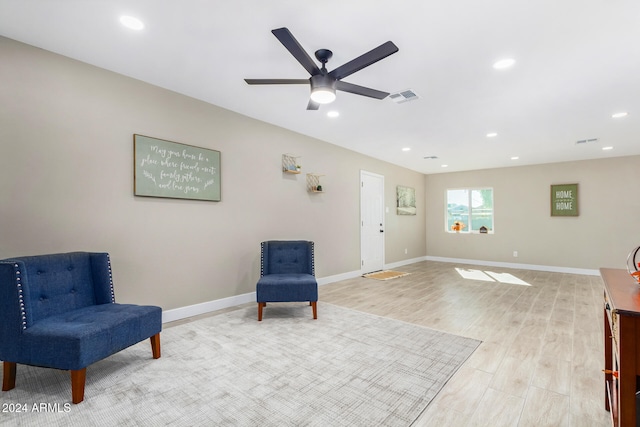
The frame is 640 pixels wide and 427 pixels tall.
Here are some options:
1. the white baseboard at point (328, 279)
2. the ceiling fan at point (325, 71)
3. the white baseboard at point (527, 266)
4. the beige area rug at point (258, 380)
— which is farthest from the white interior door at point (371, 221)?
the ceiling fan at point (325, 71)

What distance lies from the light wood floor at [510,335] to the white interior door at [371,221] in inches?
29.1

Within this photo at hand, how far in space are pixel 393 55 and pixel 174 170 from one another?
2.57 m

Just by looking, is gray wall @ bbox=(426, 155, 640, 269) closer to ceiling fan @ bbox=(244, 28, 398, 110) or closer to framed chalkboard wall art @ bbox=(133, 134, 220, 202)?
ceiling fan @ bbox=(244, 28, 398, 110)

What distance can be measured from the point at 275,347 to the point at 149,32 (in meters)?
2.79

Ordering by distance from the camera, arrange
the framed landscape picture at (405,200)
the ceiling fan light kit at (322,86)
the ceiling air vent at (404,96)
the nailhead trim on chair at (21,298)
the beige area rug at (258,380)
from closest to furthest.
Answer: the beige area rug at (258,380)
the nailhead trim on chair at (21,298)
the ceiling fan light kit at (322,86)
the ceiling air vent at (404,96)
the framed landscape picture at (405,200)

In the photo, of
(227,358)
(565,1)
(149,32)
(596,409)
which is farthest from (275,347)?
(565,1)

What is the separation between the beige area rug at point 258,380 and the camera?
174 cm

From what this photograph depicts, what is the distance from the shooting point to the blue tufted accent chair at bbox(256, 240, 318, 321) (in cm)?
334

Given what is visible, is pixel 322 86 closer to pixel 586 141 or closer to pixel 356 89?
pixel 356 89

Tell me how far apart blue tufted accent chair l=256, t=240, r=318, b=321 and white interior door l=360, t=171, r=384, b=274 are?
7.98 ft

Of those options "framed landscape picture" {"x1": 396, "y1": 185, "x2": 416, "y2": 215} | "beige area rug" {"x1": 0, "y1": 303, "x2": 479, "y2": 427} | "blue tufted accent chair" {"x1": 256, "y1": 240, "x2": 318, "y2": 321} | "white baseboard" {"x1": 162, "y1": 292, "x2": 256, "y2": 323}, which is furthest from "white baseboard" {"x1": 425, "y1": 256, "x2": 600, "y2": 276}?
"white baseboard" {"x1": 162, "y1": 292, "x2": 256, "y2": 323}

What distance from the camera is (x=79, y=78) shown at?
9.01 ft

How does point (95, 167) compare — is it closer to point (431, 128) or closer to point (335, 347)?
point (335, 347)

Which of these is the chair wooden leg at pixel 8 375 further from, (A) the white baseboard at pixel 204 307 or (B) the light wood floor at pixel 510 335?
(B) the light wood floor at pixel 510 335
